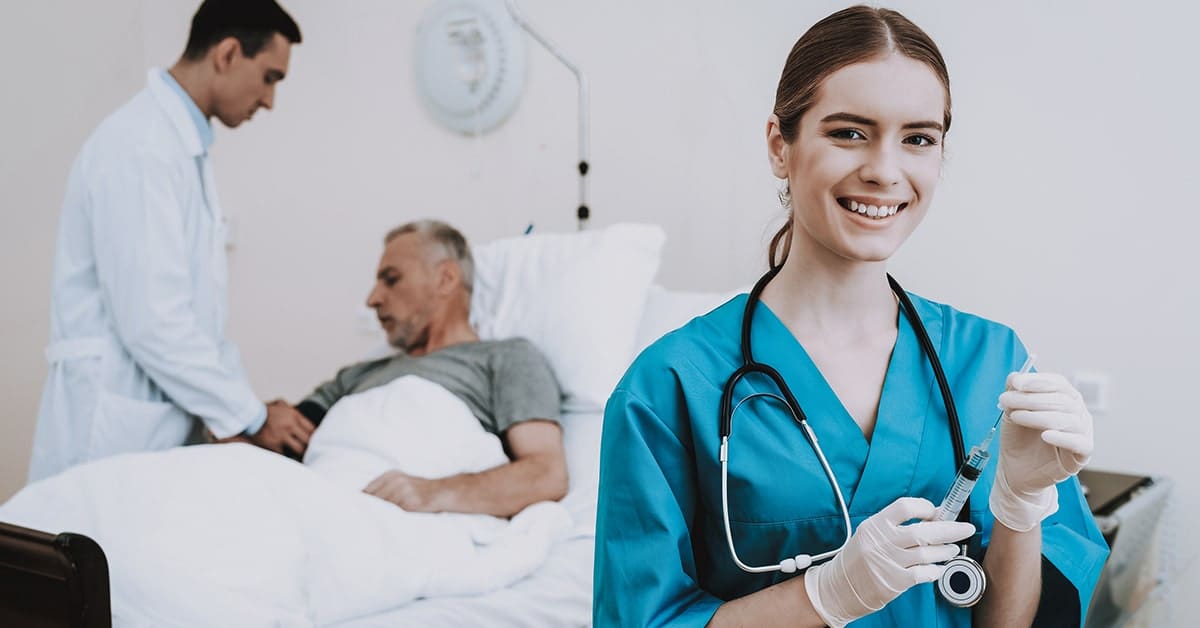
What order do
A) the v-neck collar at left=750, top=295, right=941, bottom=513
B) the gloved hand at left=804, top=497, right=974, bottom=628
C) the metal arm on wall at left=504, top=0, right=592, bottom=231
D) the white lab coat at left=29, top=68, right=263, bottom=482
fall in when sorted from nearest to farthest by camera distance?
the gloved hand at left=804, top=497, right=974, bottom=628
the v-neck collar at left=750, top=295, right=941, bottom=513
the white lab coat at left=29, top=68, right=263, bottom=482
the metal arm on wall at left=504, top=0, right=592, bottom=231

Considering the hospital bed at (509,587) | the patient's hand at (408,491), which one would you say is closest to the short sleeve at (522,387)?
the hospital bed at (509,587)

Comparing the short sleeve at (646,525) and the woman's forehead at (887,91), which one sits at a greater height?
the woman's forehead at (887,91)

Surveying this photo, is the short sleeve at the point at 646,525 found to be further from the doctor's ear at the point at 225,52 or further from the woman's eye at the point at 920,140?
the doctor's ear at the point at 225,52

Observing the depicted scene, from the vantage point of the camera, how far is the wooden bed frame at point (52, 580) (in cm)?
110

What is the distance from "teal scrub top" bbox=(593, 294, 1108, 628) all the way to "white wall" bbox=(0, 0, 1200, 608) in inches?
27.5

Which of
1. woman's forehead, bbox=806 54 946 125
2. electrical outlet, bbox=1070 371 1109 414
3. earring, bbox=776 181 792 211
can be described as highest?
woman's forehead, bbox=806 54 946 125

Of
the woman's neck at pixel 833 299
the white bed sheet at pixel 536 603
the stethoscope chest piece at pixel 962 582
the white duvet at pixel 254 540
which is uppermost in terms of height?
the woman's neck at pixel 833 299

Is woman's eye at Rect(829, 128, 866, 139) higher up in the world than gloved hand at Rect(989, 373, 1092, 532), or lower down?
higher up

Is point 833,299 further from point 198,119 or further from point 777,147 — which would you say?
point 198,119

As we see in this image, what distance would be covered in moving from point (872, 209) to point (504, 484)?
987 mm

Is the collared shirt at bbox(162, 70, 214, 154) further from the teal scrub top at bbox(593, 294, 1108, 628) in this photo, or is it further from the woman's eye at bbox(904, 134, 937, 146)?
the woman's eye at bbox(904, 134, 937, 146)

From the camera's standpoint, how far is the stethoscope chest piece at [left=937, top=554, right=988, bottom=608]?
80 centimetres

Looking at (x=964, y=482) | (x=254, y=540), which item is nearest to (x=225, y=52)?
(x=254, y=540)

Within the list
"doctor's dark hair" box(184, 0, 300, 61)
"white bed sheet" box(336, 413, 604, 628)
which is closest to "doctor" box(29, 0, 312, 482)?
"doctor's dark hair" box(184, 0, 300, 61)
